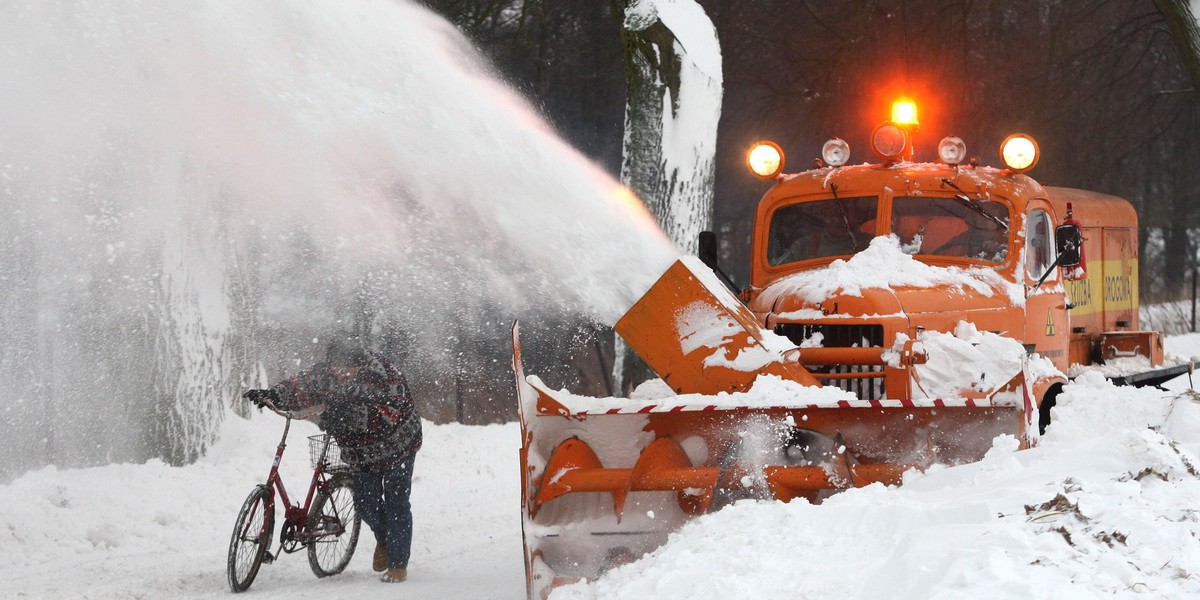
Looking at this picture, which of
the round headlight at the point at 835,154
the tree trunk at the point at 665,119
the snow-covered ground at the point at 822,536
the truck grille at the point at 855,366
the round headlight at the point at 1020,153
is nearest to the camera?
the snow-covered ground at the point at 822,536

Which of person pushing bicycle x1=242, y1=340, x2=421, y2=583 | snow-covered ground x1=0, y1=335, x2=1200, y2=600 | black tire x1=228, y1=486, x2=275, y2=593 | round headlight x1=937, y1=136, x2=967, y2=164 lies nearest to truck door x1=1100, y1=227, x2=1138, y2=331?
snow-covered ground x1=0, y1=335, x2=1200, y2=600

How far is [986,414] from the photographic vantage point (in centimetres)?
591

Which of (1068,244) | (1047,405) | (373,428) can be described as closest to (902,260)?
(1068,244)

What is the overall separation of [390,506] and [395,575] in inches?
A: 15.9

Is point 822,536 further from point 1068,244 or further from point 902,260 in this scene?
point 1068,244

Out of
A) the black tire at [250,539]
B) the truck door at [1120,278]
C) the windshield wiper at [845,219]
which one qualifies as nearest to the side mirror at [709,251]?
the windshield wiper at [845,219]

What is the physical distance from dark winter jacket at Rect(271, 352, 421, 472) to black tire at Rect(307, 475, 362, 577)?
0.28 metres

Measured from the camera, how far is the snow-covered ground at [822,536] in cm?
389

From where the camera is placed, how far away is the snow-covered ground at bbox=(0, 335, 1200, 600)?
3.89 metres

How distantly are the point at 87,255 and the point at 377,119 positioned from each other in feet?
8.90

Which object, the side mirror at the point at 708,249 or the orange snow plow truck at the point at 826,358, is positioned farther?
the side mirror at the point at 708,249

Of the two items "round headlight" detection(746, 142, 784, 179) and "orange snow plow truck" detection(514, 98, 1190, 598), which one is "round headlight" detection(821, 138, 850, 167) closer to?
"orange snow plow truck" detection(514, 98, 1190, 598)

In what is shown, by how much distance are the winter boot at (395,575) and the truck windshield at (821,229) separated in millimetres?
3223

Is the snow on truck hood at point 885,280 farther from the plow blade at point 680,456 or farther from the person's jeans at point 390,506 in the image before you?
the person's jeans at point 390,506
